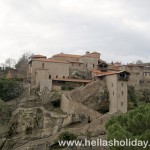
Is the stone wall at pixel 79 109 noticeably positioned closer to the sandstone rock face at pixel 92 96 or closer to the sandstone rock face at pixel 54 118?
the sandstone rock face at pixel 54 118

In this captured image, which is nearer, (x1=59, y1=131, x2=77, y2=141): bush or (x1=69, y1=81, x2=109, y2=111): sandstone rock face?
(x1=59, y1=131, x2=77, y2=141): bush

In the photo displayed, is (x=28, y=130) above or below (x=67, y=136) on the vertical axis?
above

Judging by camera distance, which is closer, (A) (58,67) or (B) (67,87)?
(B) (67,87)

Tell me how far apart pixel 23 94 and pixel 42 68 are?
21.4 ft

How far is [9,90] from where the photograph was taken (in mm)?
64438

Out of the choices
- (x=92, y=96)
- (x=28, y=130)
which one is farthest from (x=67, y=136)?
(x=92, y=96)

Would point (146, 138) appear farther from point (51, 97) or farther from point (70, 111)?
→ point (51, 97)

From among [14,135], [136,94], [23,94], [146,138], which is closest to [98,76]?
[136,94]

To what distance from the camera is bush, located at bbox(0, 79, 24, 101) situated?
6419 cm

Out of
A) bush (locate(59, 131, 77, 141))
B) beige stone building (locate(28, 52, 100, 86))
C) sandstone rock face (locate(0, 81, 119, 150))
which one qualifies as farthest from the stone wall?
beige stone building (locate(28, 52, 100, 86))

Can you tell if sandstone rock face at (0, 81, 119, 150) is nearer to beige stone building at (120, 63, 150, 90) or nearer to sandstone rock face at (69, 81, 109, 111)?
sandstone rock face at (69, 81, 109, 111)

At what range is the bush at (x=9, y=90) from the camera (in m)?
64.2

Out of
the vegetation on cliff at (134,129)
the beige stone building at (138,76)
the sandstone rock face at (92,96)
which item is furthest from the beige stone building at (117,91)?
the vegetation on cliff at (134,129)

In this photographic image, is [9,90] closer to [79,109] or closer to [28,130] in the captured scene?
[28,130]
